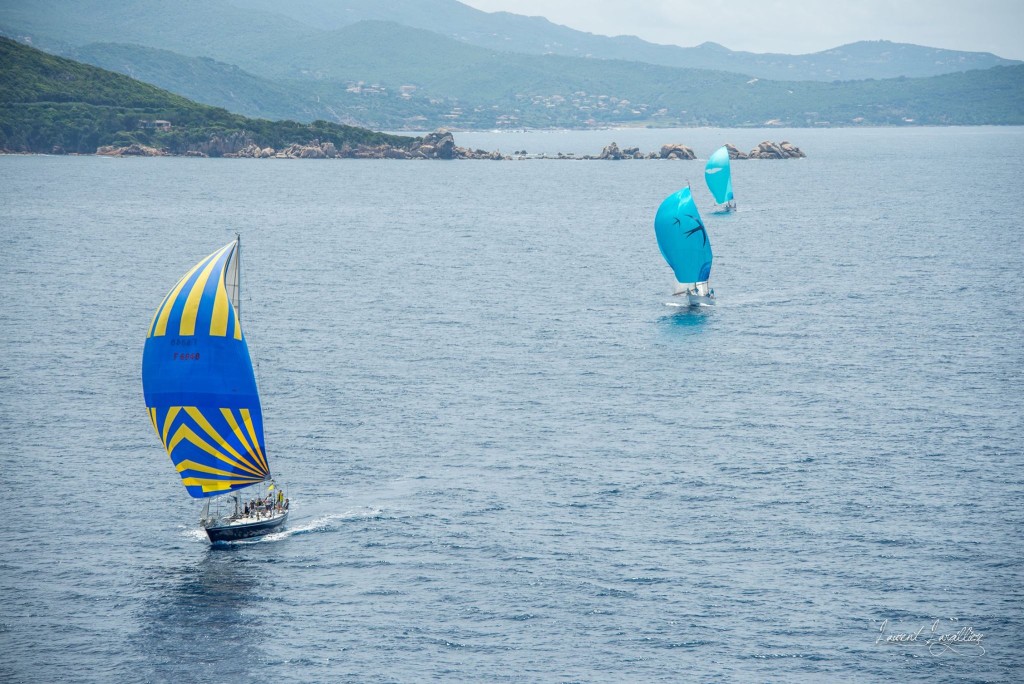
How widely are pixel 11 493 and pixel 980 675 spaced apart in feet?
171

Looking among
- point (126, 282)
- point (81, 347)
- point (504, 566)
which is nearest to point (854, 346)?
point (504, 566)

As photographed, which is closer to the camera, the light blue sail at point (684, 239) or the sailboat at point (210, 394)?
the sailboat at point (210, 394)

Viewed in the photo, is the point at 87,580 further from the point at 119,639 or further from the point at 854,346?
the point at 854,346

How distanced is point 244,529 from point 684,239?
7072 cm

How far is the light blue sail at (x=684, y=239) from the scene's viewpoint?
12394 centimetres

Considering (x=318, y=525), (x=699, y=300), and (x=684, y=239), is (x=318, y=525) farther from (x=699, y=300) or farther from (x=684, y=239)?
(x=684, y=239)

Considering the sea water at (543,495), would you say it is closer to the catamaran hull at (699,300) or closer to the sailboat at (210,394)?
the sailboat at (210,394)

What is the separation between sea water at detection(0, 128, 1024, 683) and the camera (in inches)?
2130

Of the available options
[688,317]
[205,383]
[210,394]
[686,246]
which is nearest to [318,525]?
[210,394]

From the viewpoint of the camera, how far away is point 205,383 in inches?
2469

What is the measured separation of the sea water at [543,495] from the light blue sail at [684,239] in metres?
4.83

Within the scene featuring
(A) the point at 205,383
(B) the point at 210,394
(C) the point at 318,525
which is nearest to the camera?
(A) the point at 205,383

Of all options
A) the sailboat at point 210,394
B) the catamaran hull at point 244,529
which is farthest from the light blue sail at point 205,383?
the catamaran hull at point 244,529

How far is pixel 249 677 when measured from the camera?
51500 mm
